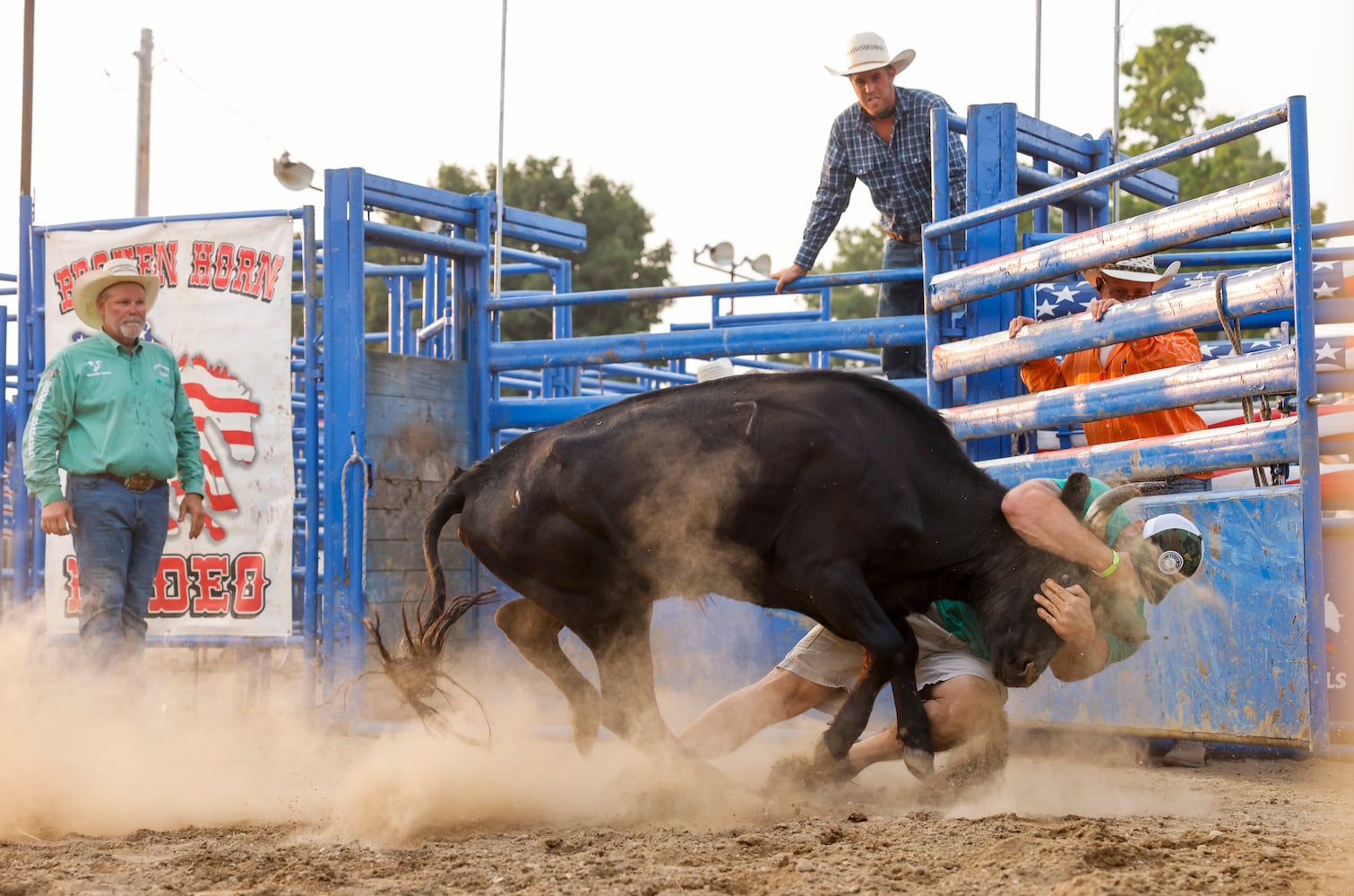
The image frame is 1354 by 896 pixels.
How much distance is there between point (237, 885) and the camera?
3.18 m

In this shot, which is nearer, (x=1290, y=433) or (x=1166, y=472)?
(x=1290, y=433)

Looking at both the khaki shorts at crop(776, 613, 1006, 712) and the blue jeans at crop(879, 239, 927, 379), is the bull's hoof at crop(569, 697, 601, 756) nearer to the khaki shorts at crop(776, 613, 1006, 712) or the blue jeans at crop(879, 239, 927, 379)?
the khaki shorts at crop(776, 613, 1006, 712)

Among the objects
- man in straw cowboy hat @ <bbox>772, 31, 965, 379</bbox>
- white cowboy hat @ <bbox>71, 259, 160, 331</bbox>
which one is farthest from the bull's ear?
white cowboy hat @ <bbox>71, 259, 160, 331</bbox>

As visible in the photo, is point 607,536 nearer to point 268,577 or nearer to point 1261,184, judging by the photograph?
point 1261,184

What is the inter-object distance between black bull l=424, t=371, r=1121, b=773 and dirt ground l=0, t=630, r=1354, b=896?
1.35 ft

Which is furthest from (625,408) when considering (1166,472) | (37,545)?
(37,545)

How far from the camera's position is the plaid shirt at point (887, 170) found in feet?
23.2

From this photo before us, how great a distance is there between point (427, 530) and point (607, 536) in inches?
30.6

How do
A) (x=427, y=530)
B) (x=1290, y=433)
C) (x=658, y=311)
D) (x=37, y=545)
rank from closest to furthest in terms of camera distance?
(x=1290, y=433)
(x=427, y=530)
(x=37, y=545)
(x=658, y=311)

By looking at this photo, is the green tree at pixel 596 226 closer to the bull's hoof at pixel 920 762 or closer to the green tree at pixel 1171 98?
the green tree at pixel 1171 98

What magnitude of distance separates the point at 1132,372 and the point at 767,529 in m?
2.02

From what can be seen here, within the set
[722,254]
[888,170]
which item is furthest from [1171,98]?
[888,170]

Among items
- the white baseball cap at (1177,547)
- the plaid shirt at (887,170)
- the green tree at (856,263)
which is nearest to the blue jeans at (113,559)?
the plaid shirt at (887,170)

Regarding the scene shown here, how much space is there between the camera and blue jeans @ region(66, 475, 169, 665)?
616 cm
